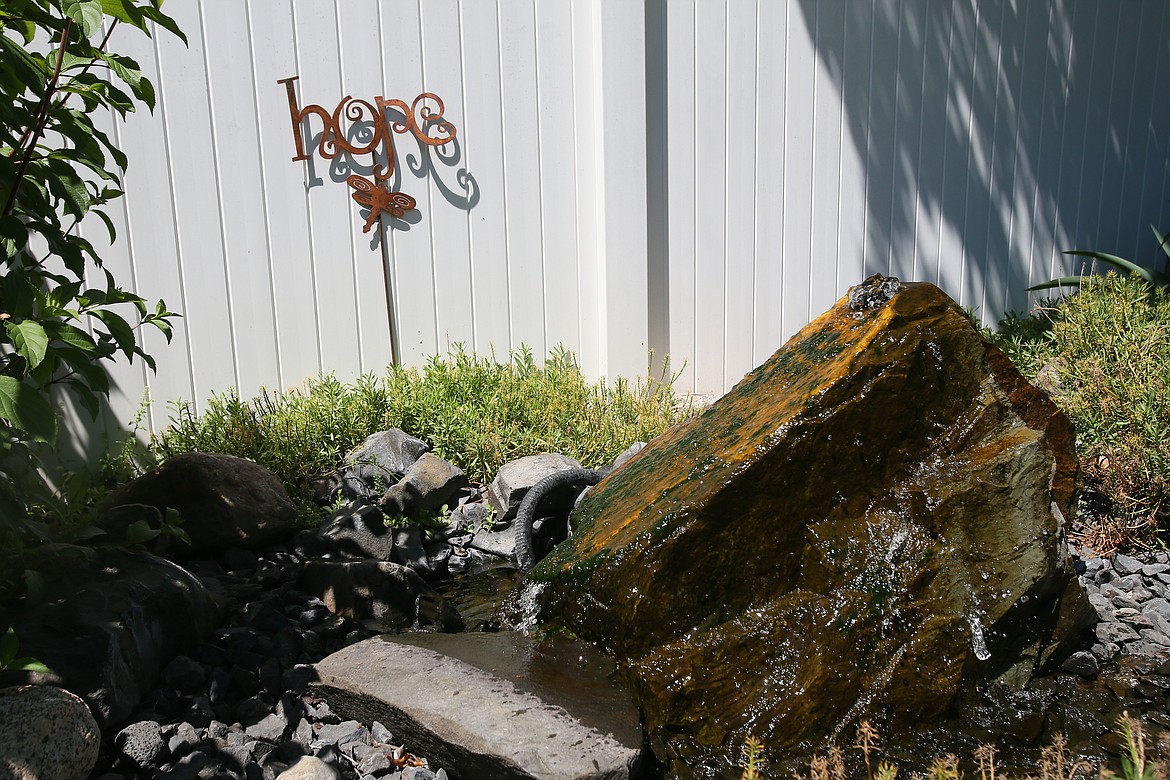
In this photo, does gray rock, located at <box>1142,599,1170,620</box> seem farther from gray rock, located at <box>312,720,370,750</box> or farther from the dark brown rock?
the dark brown rock

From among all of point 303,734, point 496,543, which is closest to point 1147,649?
point 496,543

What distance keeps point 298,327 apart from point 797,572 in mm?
3046

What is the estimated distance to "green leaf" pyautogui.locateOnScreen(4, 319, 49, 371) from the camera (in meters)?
2.00

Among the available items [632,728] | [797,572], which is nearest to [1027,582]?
[797,572]

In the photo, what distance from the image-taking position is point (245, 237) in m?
4.58

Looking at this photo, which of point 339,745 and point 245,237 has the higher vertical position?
point 245,237

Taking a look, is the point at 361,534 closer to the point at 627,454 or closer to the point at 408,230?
the point at 627,454

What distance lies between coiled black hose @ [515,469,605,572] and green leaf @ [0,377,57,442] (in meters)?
2.11

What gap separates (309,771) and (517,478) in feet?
6.62

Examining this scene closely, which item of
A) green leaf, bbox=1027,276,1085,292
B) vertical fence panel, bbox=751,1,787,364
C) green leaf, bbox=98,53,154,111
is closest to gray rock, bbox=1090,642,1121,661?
vertical fence panel, bbox=751,1,787,364

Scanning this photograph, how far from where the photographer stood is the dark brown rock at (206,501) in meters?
3.66

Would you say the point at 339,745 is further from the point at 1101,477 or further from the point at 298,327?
the point at 1101,477

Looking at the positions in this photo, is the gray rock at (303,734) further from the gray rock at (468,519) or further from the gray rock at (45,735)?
the gray rock at (468,519)

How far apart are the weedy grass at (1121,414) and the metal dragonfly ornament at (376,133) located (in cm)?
351
